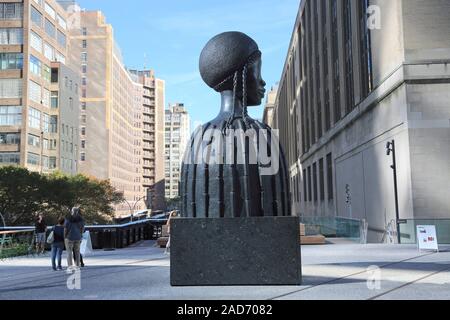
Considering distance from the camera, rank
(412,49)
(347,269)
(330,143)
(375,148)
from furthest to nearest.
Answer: (330,143), (375,148), (412,49), (347,269)

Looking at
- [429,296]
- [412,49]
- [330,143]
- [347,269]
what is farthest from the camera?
[330,143]

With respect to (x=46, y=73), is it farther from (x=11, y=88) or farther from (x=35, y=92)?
(x=11, y=88)

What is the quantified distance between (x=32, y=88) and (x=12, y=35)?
784cm

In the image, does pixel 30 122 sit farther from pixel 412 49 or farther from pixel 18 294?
pixel 18 294

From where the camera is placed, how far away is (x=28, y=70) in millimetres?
66625

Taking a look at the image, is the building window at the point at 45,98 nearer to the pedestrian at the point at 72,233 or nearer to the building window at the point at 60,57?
the building window at the point at 60,57

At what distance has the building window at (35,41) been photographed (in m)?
67.9

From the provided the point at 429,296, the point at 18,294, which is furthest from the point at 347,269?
the point at 18,294

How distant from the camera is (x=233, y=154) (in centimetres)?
813

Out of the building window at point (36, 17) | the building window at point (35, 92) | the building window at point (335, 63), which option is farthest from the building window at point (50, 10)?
the building window at point (335, 63)

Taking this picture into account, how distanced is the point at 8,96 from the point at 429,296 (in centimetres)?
6864

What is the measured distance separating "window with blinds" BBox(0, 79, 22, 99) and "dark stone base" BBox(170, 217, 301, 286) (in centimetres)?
6552

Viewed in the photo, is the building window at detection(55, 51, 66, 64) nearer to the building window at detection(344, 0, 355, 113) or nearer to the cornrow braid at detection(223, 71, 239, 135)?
the building window at detection(344, 0, 355, 113)

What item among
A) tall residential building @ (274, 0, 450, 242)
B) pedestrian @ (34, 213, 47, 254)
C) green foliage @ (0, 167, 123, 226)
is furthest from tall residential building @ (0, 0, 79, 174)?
pedestrian @ (34, 213, 47, 254)
